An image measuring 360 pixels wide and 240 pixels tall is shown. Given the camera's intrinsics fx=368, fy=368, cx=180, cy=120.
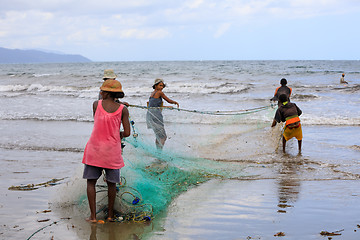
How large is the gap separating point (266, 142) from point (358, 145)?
76.6 inches

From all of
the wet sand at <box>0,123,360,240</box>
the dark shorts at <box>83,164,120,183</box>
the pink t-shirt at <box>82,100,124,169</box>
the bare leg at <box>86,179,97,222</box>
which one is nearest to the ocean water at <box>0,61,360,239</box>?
the wet sand at <box>0,123,360,240</box>

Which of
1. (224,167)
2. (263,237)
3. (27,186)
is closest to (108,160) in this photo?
(263,237)

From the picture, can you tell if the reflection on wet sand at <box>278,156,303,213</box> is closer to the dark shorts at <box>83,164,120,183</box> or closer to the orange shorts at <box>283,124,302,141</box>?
the orange shorts at <box>283,124,302,141</box>

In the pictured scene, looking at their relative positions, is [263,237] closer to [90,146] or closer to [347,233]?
[347,233]

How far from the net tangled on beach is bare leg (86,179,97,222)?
17 cm

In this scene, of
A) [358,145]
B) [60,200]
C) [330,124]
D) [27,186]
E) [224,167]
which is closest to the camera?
[60,200]

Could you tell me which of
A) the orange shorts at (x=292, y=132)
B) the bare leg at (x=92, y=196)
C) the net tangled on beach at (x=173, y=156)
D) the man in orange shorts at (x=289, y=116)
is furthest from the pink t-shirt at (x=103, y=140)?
the orange shorts at (x=292, y=132)

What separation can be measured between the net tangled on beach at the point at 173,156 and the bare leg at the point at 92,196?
0.17 m

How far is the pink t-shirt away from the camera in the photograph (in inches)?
136

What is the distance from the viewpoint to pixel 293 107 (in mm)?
7137

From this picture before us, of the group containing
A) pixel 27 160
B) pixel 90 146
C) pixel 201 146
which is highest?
pixel 90 146

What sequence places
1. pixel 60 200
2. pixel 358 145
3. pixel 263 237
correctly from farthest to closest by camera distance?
pixel 358 145 < pixel 60 200 < pixel 263 237

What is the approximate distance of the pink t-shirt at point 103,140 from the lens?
3467 mm

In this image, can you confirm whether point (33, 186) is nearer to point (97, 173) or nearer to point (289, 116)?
point (97, 173)
